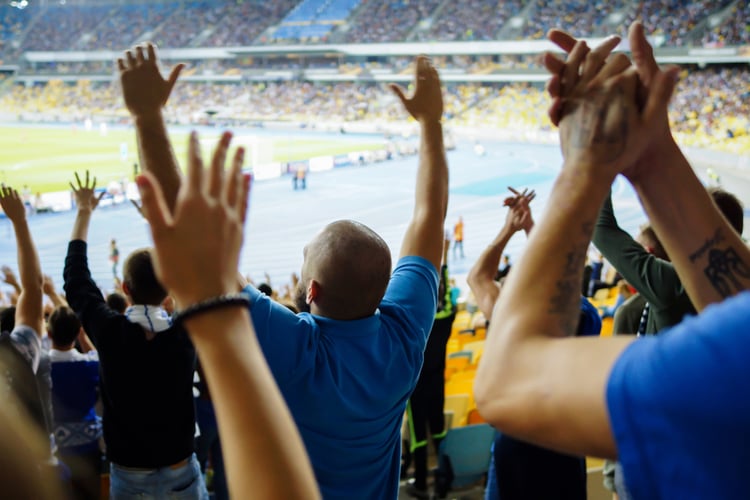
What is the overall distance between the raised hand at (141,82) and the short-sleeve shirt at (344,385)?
0.48m

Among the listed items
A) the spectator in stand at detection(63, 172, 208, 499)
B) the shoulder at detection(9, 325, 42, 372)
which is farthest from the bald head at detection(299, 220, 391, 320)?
the shoulder at detection(9, 325, 42, 372)

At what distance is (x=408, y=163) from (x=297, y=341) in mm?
24771

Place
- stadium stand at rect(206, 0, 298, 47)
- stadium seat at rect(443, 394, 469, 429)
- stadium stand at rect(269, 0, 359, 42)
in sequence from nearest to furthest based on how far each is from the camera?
stadium seat at rect(443, 394, 469, 429), stadium stand at rect(269, 0, 359, 42), stadium stand at rect(206, 0, 298, 47)

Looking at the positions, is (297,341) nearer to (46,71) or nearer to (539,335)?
(539,335)

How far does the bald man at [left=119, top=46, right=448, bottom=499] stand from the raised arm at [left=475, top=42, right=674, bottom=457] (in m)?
0.73

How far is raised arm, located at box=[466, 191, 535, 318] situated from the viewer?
7.97 ft

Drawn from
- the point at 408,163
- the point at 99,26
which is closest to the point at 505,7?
the point at 408,163

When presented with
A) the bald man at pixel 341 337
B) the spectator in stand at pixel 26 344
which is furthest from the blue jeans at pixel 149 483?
the bald man at pixel 341 337

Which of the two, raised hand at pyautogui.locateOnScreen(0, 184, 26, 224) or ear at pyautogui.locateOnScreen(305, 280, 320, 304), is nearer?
ear at pyautogui.locateOnScreen(305, 280, 320, 304)

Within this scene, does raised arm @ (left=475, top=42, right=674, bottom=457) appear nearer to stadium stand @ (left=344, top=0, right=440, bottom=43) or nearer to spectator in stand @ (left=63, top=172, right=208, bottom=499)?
spectator in stand @ (left=63, top=172, right=208, bottom=499)

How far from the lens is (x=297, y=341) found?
1.52 m

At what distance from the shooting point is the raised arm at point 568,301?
0.77 meters

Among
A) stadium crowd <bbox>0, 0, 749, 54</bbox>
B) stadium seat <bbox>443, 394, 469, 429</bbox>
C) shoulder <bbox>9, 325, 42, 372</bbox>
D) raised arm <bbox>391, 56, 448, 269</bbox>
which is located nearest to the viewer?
raised arm <bbox>391, 56, 448, 269</bbox>

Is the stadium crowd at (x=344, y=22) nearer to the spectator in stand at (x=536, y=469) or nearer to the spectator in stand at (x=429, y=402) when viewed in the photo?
the spectator in stand at (x=429, y=402)
